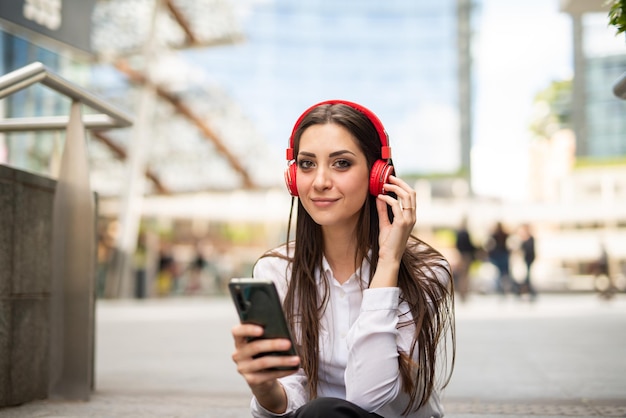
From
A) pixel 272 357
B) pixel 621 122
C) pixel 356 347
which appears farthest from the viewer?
pixel 621 122

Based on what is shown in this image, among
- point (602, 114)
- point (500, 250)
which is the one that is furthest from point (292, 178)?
point (602, 114)

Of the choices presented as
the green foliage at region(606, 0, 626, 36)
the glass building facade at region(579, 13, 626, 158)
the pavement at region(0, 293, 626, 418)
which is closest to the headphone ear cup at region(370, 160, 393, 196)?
the green foliage at region(606, 0, 626, 36)

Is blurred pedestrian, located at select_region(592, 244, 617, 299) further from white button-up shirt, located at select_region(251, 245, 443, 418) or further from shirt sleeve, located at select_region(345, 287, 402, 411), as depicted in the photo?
shirt sleeve, located at select_region(345, 287, 402, 411)

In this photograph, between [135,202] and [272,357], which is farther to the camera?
[135,202]

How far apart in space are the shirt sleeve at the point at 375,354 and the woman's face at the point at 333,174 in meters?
0.30

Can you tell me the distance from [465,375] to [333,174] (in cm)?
336

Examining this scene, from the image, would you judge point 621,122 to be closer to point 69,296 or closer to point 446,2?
point 446,2

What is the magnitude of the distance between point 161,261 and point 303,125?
21.6m

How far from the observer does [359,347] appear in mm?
2078

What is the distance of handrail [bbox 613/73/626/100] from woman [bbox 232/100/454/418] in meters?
1.86

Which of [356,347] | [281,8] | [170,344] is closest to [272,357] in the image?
[356,347]

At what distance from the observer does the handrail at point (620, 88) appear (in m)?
3.67

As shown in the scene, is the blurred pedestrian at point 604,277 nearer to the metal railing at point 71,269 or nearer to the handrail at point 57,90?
the handrail at point 57,90

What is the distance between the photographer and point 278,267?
2.44 m
